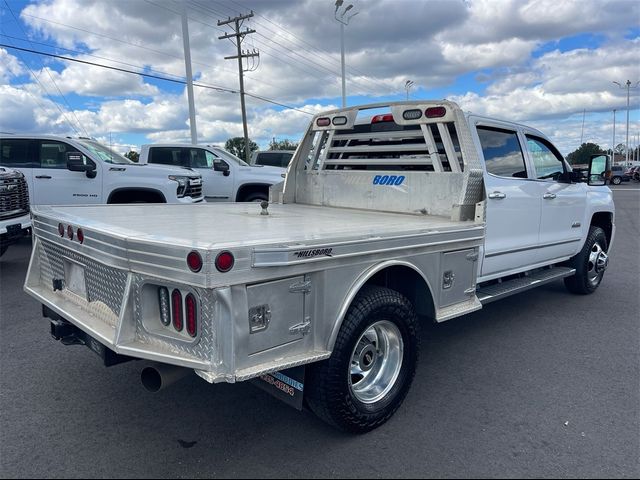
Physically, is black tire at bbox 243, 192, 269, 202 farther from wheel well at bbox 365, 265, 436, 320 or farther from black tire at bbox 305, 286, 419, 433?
black tire at bbox 305, 286, 419, 433

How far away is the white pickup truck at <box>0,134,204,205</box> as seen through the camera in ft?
29.4

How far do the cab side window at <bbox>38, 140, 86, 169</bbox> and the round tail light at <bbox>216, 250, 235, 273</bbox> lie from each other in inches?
320

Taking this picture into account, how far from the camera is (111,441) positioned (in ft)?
9.89

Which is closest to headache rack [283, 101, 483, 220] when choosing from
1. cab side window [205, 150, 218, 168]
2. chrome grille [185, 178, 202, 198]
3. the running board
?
the running board

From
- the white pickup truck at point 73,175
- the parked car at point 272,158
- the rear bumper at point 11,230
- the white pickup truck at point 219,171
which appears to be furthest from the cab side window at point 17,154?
the parked car at point 272,158

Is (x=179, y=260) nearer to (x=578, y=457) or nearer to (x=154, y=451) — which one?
(x=154, y=451)

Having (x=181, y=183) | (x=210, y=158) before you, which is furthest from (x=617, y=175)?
(x=181, y=183)

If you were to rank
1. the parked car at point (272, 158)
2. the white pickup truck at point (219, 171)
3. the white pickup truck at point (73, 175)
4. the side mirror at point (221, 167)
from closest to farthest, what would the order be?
the white pickup truck at point (73, 175) → the side mirror at point (221, 167) → the white pickup truck at point (219, 171) → the parked car at point (272, 158)

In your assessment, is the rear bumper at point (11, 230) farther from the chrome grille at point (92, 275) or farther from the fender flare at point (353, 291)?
the fender flare at point (353, 291)

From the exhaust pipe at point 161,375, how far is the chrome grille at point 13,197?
575cm

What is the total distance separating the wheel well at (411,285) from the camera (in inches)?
133

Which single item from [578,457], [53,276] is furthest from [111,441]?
[578,457]

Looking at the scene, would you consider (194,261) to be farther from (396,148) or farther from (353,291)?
(396,148)

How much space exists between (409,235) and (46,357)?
3.34 metres
